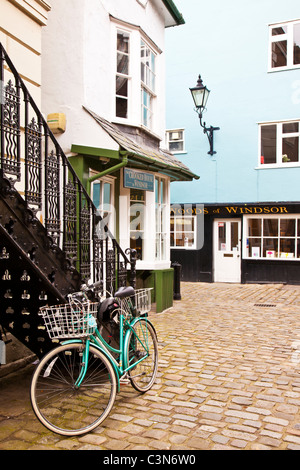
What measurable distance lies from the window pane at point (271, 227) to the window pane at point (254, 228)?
0.21 metres

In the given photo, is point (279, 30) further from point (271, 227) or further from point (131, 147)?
point (131, 147)

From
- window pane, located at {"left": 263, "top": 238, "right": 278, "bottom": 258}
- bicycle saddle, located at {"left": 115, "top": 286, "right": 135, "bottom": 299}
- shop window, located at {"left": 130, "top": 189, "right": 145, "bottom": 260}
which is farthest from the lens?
window pane, located at {"left": 263, "top": 238, "right": 278, "bottom": 258}

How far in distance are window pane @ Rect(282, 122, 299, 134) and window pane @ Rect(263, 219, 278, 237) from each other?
300 centimetres

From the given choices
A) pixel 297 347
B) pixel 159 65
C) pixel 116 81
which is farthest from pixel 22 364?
pixel 159 65

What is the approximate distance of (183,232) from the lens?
1639 cm

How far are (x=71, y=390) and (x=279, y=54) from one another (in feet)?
46.5

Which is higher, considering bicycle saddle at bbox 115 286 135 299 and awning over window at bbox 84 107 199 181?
awning over window at bbox 84 107 199 181

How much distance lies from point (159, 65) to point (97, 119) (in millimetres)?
3393

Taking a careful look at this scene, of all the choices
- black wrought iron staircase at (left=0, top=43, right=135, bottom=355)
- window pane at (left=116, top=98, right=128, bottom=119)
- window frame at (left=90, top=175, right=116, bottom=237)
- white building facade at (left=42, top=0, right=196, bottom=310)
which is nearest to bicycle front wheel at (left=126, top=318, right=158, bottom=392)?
black wrought iron staircase at (left=0, top=43, right=135, bottom=355)

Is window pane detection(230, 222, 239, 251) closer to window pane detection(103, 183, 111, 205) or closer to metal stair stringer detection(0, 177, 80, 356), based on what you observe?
window pane detection(103, 183, 111, 205)

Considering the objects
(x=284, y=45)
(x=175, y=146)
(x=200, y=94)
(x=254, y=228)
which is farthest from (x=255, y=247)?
(x=284, y=45)

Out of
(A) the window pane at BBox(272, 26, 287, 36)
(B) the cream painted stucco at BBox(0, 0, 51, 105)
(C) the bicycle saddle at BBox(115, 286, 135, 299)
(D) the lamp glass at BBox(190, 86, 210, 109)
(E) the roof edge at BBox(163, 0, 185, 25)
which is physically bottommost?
(C) the bicycle saddle at BBox(115, 286, 135, 299)

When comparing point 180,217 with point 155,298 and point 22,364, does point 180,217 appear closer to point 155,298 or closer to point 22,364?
point 155,298

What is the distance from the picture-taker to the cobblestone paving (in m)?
3.54
